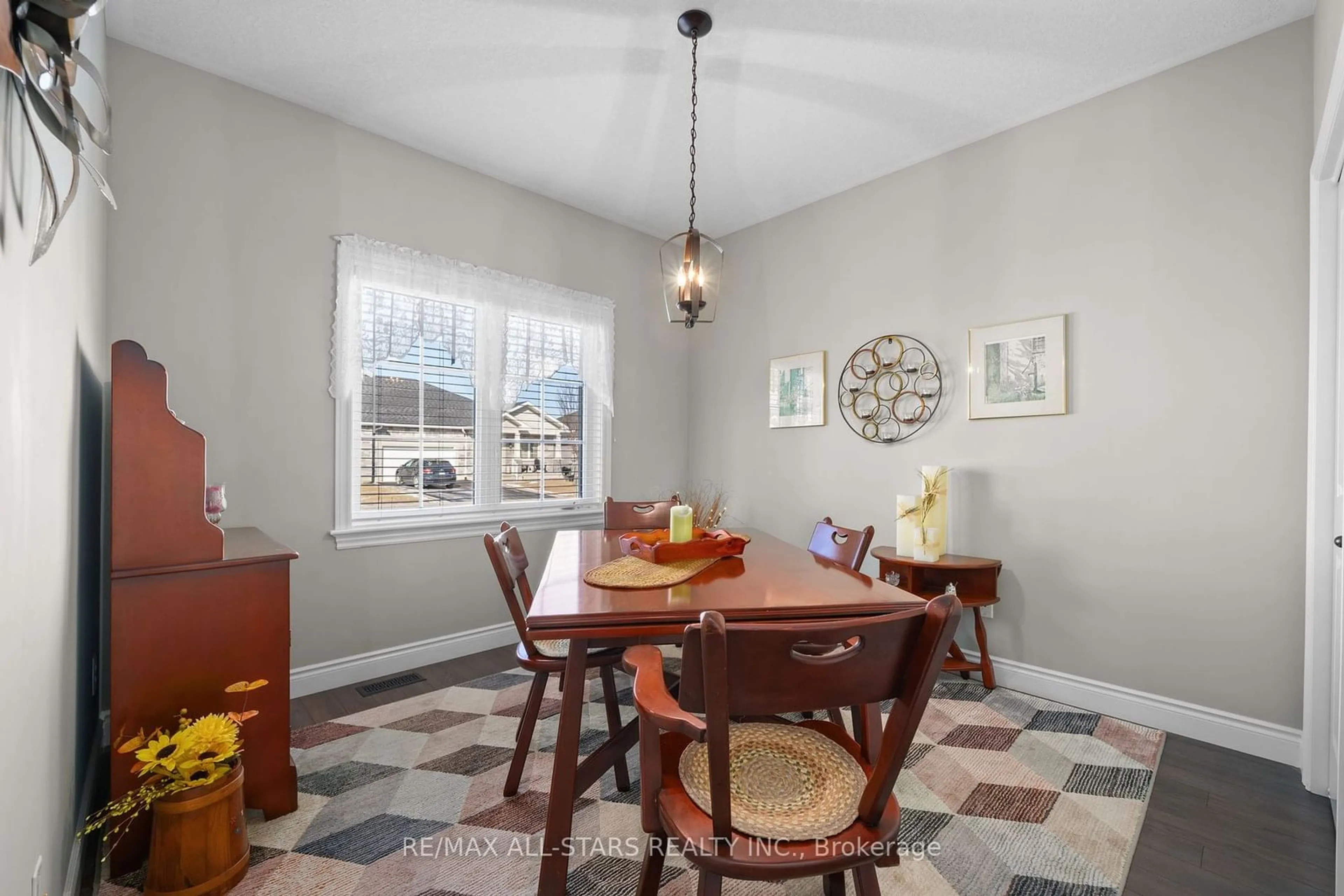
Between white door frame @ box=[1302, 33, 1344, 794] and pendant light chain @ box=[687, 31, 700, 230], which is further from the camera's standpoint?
pendant light chain @ box=[687, 31, 700, 230]

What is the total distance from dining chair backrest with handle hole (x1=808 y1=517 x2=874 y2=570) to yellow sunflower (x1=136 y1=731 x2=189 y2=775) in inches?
75.0

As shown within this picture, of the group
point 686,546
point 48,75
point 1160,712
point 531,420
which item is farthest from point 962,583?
point 48,75

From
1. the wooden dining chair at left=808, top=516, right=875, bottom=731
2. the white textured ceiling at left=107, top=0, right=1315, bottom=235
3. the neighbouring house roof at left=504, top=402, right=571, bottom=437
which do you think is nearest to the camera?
the wooden dining chair at left=808, top=516, right=875, bottom=731

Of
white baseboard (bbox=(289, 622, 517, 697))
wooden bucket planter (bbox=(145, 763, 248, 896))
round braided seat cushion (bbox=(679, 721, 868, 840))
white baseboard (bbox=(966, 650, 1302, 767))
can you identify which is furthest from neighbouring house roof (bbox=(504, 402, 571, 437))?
white baseboard (bbox=(966, 650, 1302, 767))

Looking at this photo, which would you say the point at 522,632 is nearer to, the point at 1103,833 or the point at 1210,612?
the point at 1103,833

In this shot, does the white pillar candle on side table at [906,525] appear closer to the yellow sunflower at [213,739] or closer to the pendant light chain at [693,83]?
the pendant light chain at [693,83]

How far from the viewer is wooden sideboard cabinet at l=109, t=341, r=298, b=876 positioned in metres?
1.60

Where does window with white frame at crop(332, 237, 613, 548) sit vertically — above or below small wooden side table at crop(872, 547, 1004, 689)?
above

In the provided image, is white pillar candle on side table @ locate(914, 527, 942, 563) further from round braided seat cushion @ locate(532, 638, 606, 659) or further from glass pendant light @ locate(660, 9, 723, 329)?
round braided seat cushion @ locate(532, 638, 606, 659)

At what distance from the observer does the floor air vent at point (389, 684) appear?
283cm

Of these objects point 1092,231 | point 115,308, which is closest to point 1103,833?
point 1092,231

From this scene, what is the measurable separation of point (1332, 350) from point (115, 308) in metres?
4.41

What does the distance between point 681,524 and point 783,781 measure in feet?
3.09

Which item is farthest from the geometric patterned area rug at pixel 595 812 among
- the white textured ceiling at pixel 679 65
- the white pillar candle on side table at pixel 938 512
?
the white textured ceiling at pixel 679 65
